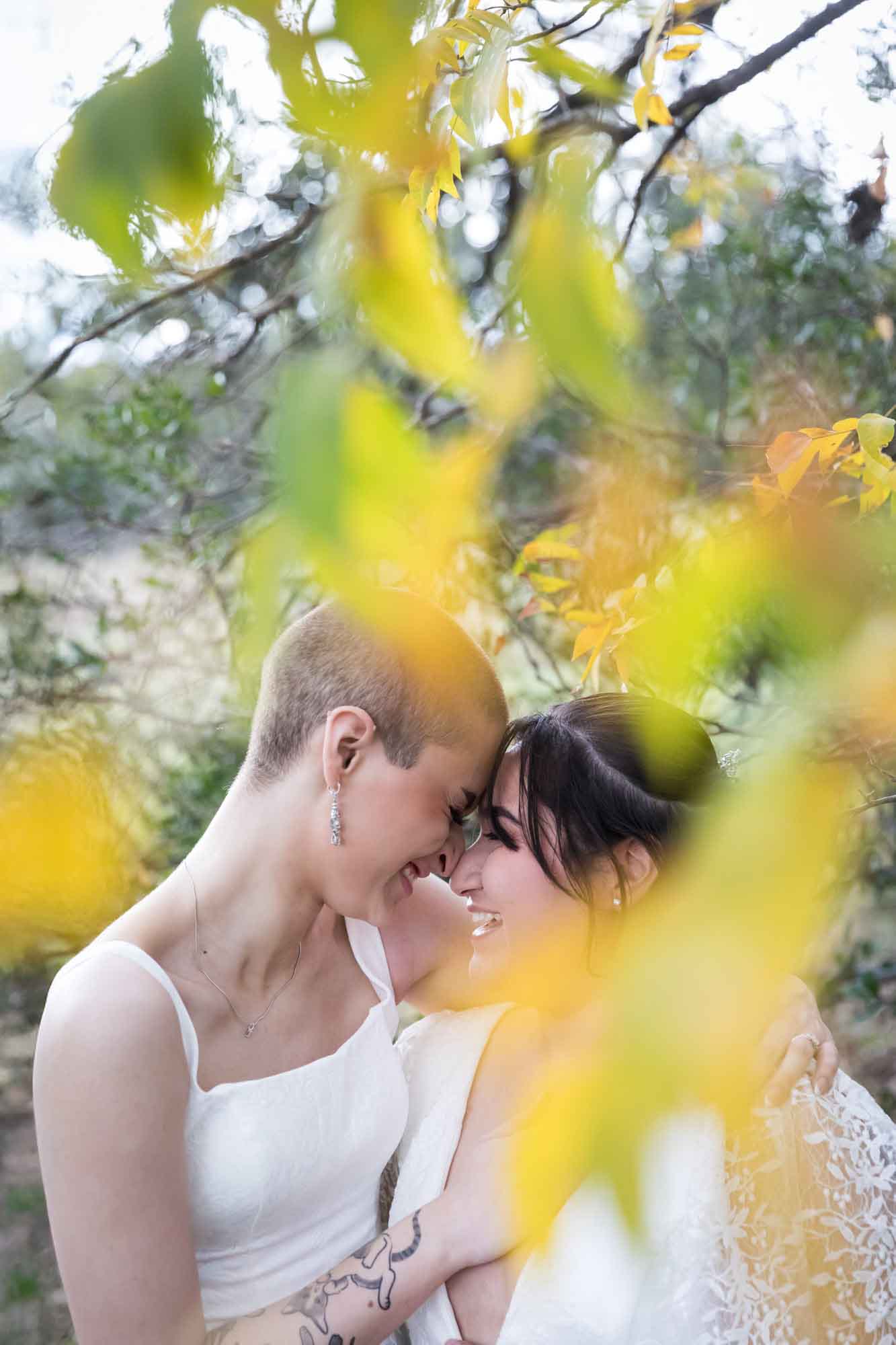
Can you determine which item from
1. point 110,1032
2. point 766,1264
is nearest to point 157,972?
point 110,1032

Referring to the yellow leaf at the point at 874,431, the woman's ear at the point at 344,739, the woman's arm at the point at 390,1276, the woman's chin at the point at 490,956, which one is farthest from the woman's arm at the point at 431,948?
the yellow leaf at the point at 874,431

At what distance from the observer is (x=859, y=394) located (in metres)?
2.27

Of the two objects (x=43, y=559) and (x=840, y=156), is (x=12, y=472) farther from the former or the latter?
(x=840, y=156)

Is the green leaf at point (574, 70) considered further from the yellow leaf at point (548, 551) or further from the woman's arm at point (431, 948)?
the woman's arm at point (431, 948)

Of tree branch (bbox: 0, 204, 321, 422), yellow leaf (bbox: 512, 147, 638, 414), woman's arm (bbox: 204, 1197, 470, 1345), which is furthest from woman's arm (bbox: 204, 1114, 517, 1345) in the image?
yellow leaf (bbox: 512, 147, 638, 414)

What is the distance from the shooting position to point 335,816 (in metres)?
1.43

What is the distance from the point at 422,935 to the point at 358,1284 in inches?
22.6

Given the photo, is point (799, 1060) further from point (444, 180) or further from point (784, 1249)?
point (444, 180)

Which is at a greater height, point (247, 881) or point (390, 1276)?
point (247, 881)

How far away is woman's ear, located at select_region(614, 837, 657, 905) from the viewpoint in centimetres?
143

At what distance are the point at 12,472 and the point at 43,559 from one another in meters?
0.26

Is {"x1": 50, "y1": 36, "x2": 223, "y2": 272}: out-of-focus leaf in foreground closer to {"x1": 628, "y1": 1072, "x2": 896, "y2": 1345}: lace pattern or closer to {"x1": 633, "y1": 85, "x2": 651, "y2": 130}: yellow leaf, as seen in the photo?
{"x1": 633, "y1": 85, "x2": 651, "y2": 130}: yellow leaf

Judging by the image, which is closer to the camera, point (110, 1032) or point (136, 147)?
point (136, 147)

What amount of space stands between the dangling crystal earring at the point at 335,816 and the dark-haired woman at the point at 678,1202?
0.20 meters
